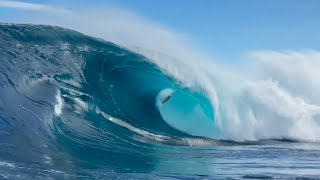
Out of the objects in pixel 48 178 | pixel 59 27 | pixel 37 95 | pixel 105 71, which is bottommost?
pixel 48 178

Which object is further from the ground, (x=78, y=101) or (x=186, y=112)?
(x=186, y=112)

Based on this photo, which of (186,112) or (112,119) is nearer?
(112,119)

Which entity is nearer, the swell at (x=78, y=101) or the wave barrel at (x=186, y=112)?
the swell at (x=78, y=101)

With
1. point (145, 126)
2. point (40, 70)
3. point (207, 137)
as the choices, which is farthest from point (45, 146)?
point (207, 137)

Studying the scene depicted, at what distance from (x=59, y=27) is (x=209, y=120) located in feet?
28.4

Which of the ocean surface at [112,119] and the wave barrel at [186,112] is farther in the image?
the wave barrel at [186,112]

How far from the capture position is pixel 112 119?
58.4 feet

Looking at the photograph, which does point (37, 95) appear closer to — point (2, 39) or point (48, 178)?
point (2, 39)

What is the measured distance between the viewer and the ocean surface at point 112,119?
1081 centimetres

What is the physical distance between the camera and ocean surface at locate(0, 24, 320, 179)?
10.8 metres

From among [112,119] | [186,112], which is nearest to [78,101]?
[112,119]

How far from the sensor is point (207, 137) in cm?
2233

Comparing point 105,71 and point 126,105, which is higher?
point 105,71

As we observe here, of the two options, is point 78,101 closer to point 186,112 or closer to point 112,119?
point 112,119
